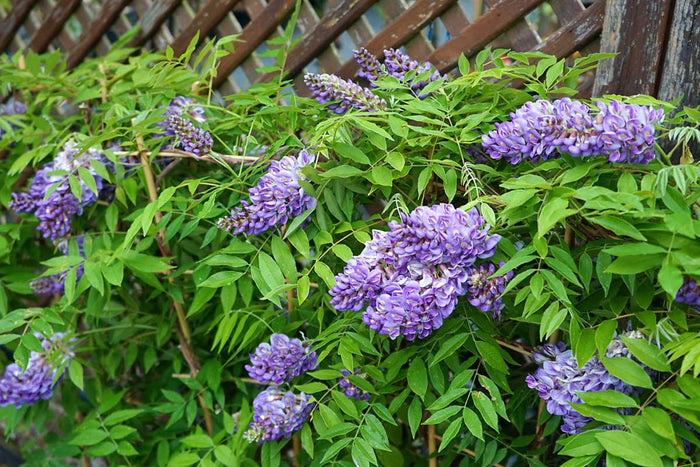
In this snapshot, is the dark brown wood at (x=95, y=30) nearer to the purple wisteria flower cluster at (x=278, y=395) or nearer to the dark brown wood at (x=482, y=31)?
the dark brown wood at (x=482, y=31)

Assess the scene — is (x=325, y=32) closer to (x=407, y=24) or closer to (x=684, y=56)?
(x=407, y=24)

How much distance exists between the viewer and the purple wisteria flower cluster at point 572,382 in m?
1.06

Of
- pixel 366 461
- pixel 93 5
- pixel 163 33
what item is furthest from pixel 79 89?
pixel 366 461

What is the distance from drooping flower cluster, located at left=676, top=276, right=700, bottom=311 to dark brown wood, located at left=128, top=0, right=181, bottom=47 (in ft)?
5.66

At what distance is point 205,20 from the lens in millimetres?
2084

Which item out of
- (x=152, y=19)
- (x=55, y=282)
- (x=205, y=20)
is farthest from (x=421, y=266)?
(x=152, y=19)

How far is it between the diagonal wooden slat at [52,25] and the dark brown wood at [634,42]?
1.77 m

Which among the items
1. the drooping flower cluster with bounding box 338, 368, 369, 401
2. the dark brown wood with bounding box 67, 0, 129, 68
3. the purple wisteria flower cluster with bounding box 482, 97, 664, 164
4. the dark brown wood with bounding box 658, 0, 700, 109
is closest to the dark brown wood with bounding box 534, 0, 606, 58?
the dark brown wood with bounding box 658, 0, 700, 109

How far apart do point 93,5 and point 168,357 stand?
130cm

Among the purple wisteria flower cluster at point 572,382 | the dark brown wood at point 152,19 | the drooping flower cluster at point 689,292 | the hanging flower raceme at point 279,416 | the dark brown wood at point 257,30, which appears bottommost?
the purple wisteria flower cluster at point 572,382

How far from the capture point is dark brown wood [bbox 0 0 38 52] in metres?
2.58

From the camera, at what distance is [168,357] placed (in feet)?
6.14

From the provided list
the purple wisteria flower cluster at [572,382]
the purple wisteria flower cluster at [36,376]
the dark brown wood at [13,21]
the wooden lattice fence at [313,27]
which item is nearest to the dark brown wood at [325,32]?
the wooden lattice fence at [313,27]

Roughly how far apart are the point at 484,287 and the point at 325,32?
3.41 feet
